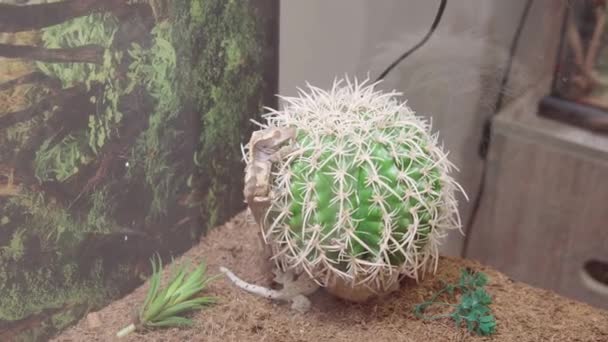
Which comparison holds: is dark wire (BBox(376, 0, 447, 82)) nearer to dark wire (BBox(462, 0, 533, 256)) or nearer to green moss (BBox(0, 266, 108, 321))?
dark wire (BBox(462, 0, 533, 256))

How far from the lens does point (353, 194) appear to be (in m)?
1.07

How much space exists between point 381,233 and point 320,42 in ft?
1.59

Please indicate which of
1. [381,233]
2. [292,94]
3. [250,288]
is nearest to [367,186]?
[381,233]

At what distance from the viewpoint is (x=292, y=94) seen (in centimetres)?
146

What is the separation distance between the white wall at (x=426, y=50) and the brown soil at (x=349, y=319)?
0.22 metres

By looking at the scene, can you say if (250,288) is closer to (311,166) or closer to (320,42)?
(311,166)

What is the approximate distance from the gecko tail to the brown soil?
1 centimetres

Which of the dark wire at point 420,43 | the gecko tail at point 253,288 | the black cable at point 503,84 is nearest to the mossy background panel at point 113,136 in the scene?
the gecko tail at point 253,288

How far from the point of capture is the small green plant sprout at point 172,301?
44.2 inches

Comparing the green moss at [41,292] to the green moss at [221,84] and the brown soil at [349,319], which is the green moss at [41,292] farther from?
the green moss at [221,84]

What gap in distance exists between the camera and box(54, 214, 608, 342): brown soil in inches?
45.1

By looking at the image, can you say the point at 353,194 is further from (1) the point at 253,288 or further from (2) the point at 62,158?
(2) the point at 62,158

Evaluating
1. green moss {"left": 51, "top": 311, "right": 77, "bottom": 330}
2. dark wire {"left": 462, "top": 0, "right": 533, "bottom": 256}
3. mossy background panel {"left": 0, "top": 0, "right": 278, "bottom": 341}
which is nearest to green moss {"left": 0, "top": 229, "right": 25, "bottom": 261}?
mossy background panel {"left": 0, "top": 0, "right": 278, "bottom": 341}

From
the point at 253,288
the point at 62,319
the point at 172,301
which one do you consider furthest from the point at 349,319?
the point at 62,319
